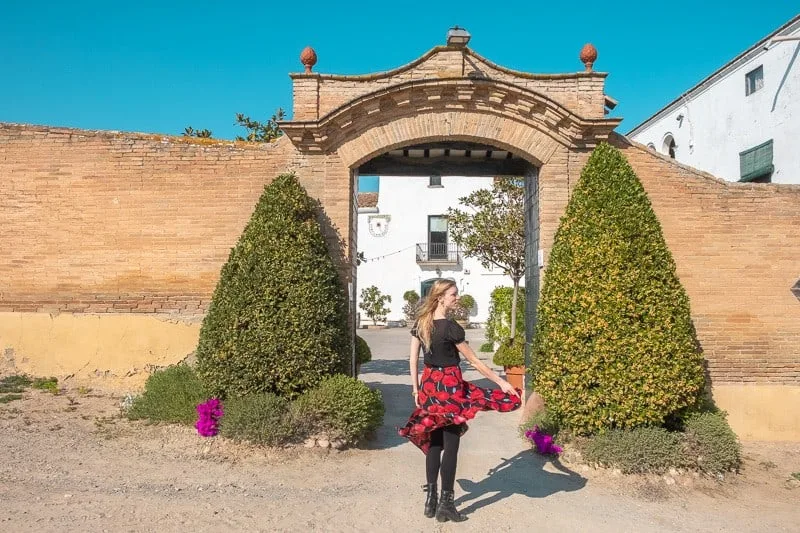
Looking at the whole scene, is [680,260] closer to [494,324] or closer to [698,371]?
[698,371]

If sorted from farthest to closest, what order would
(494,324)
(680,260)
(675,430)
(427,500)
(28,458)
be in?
(494,324) < (680,260) < (675,430) < (28,458) < (427,500)

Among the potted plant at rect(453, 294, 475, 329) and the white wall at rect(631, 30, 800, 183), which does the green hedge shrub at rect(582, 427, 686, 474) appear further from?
the potted plant at rect(453, 294, 475, 329)

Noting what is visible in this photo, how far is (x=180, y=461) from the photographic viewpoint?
6281 mm

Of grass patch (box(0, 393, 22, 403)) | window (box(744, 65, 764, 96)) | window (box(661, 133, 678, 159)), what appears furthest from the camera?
window (box(661, 133, 678, 159))

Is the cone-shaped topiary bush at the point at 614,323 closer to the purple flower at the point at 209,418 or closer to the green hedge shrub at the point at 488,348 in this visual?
the purple flower at the point at 209,418

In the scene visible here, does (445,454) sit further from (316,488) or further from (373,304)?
(373,304)

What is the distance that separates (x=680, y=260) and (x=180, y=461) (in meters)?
6.10

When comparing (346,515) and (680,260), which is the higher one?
(680,260)

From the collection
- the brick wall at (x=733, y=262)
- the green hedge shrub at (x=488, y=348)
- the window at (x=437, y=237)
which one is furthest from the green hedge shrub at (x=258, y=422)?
the window at (x=437, y=237)

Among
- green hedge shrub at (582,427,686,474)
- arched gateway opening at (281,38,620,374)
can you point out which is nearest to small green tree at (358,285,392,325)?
arched gateway opening at (281,38,620,374)

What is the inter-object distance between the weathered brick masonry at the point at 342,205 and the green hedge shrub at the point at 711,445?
1.41m

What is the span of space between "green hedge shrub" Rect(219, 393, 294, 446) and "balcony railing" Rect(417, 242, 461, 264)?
26621mm

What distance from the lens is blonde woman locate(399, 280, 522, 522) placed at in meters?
4.86

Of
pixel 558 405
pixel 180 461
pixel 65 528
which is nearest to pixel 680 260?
pixel 558 405
